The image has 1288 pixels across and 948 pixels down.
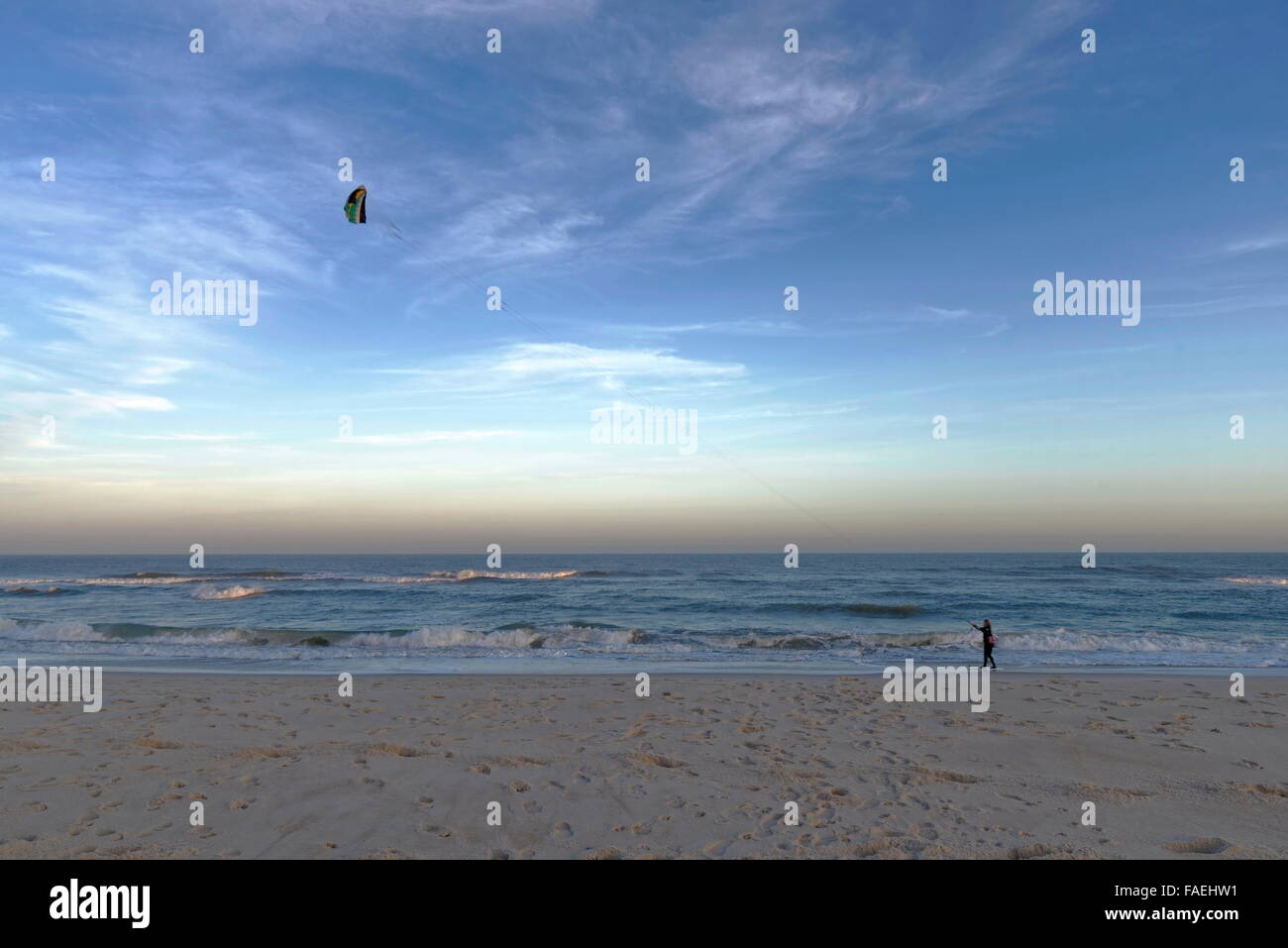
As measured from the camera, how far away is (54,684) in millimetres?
13320

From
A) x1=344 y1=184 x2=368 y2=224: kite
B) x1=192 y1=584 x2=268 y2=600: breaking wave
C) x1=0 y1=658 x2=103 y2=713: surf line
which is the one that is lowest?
x1=192 y1=584 x2=268 y2=600: breaking wave

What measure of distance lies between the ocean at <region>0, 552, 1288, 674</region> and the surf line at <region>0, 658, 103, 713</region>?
5.74 feet

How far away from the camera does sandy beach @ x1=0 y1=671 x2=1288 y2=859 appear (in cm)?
579

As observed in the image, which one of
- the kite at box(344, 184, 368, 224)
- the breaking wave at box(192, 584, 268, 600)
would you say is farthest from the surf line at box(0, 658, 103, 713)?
the breaking wave at box(192, 584, 268, 600)

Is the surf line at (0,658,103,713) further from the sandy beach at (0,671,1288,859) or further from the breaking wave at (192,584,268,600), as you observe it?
the breaking wave at (192,584,268,600)

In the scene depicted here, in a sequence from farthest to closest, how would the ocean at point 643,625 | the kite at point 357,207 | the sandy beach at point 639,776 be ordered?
the ocean at point 643,625, the kite at point 357,207, the sandy beach at point 639,776

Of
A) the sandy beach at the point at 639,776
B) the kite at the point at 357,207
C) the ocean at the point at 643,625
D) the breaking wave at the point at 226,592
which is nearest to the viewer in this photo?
the sandy beach at the point at 639,776

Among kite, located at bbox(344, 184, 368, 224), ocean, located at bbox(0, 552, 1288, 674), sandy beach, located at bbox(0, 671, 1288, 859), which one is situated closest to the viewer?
sandy beach, located at bbox(0, 671, 1288, 859)

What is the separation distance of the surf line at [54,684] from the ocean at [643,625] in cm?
175

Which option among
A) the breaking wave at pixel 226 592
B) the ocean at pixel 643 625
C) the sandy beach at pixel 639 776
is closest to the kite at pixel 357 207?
the sandy beach at pixel 639 776

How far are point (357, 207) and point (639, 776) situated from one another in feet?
31.5

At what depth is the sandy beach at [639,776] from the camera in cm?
579

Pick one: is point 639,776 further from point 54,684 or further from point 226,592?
point 226,592

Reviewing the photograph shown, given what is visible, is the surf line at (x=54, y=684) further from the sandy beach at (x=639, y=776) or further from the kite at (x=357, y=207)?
the kite at (x=357, y=207)
